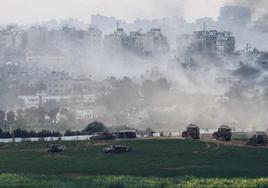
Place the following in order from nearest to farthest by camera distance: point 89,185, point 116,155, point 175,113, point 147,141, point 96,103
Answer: point 89,185 → point 116,155 → point 147,141 → point 175,113 → point 96,103

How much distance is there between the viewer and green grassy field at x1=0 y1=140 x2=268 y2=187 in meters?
50.1

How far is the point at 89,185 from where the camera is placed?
4903 cm

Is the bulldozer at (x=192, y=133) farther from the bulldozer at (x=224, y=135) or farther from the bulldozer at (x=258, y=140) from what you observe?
the bulldozer at (x=258, y=140)

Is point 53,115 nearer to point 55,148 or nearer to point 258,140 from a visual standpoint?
point 55,148

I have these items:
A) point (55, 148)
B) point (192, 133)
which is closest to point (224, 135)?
point (192, 133)

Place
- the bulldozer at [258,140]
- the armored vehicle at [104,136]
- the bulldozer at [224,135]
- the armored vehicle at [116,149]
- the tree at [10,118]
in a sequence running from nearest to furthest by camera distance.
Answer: the armored vehicle at [116,149]
the bulldozer at [258,140]
the bulldozer at [224,135]
the armored vehicle at [104,136]
the tree at [10,118]

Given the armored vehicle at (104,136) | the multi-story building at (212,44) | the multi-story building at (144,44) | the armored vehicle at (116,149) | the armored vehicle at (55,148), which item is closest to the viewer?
the armored vehicle at (116,149)

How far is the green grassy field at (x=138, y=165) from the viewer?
50.1m

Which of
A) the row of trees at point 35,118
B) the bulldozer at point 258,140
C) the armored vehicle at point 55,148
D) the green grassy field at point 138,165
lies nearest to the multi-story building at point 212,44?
the row of trees at point 35,118

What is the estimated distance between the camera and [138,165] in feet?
197

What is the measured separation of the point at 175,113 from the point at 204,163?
2240 inches

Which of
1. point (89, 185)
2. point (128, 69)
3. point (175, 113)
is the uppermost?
point (128, 69)

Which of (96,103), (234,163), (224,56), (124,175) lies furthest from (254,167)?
(224,56)

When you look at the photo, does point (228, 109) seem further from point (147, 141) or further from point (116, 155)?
point (116, 155)
